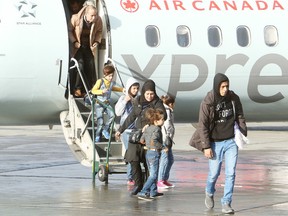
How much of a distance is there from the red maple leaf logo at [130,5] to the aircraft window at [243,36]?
2.38 meters

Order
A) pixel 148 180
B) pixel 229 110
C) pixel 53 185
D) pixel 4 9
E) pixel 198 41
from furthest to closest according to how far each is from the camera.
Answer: pixel 198 41
pixel 4 9
pixel 53 185
pixel 148 180
pixel 229 110

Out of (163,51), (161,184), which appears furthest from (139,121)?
(163,51)

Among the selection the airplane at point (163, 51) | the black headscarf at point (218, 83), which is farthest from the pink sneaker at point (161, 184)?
the airplane at point (163, 51)

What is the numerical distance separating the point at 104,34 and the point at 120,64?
698 millimetres

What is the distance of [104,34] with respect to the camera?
70.6 feet

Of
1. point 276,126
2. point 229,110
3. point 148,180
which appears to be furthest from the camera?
point 276,126

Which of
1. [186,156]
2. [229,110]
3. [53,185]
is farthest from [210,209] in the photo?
[186,156]

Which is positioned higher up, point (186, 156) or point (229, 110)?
point (229, 110)

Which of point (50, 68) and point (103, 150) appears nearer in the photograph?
point (103, 150)

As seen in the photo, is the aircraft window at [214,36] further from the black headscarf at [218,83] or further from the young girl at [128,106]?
the black headscarf at [218,83]

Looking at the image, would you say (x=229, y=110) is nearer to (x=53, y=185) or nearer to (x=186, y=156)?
(x=53, y=185)

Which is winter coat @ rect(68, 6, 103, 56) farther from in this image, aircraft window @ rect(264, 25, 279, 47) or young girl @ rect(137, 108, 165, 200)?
young girl @ rect(137, 108, 165, 200)

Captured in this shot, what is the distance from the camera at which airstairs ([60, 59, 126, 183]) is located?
18.5 metres

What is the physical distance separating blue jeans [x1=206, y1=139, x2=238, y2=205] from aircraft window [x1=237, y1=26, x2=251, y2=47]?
8.06 metres
